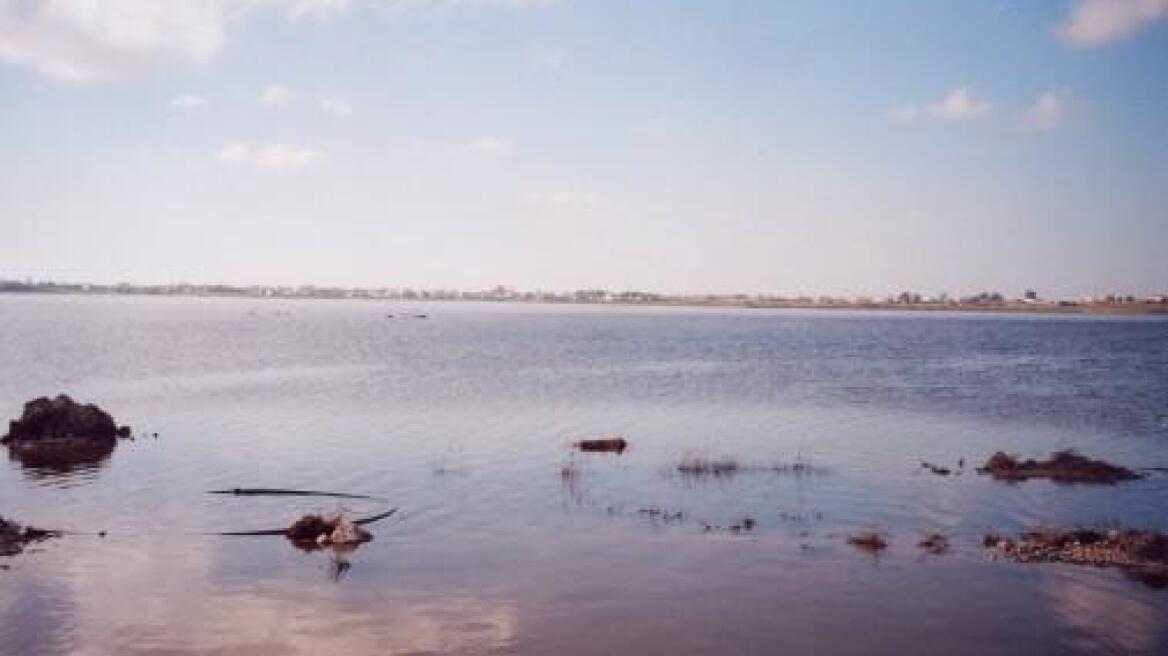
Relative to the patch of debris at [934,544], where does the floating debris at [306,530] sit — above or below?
above

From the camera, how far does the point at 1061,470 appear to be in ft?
113

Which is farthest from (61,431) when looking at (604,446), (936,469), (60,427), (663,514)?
(936,469)

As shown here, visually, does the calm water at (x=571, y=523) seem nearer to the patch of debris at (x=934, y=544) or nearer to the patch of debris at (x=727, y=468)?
the patch of debris at (x=934, y=544)

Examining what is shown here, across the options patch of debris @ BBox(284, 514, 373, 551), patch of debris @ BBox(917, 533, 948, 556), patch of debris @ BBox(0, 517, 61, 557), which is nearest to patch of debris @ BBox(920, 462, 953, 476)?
patch of debris @ BBox(917, 533, 948, 556)

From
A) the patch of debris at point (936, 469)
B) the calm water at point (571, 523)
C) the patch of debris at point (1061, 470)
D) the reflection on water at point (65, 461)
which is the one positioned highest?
the patch of debris at point (1061, 470)

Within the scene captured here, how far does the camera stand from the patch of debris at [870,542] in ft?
79.3

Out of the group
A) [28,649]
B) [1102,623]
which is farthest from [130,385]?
[1102,623]

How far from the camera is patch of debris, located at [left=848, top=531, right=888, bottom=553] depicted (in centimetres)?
2417

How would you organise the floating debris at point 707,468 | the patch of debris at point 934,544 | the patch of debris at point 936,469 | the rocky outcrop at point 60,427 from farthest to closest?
the rocky outcrop at point 60,427 → the patch of debris at point 936,469 → the floating debris at point 707,468 → the patch of debris at point 934,544

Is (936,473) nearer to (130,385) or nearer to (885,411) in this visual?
(885,411)

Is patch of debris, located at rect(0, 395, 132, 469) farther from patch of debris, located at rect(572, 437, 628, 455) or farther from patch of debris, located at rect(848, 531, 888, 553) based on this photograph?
patch of debris, located at rect(848, 531, 888, 553)

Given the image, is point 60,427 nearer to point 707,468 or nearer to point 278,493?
point 278,493

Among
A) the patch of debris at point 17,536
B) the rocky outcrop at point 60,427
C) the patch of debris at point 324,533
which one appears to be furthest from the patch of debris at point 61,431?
the patch of debris at point 324,533

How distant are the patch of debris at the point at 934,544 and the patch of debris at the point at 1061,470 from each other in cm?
991
